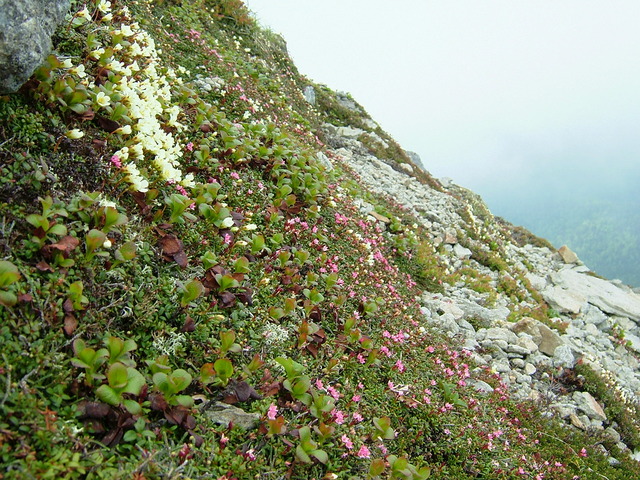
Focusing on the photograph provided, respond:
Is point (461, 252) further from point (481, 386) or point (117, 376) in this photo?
point (117, 376)

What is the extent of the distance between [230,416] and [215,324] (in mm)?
898

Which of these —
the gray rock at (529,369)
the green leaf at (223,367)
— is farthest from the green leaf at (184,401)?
the gray rock at (529,369)

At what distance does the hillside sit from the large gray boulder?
0.94ft

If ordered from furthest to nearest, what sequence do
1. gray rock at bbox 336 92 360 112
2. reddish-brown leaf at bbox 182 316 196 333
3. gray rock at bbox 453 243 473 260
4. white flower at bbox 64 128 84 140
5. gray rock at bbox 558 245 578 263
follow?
gray rock at bbox 336 92 360 112, gray rock at bbox 558 245 578 263, gray rock at bbox 453 243 473 260, white flower at bbox 64 128 84 140, reddish-brown leaf at bbox 182 316 196 333

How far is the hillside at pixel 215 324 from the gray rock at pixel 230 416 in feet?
0.04

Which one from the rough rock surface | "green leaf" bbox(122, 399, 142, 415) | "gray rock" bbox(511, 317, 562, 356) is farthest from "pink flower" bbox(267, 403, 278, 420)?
"gray rock" bbox(511, 317, 562, 356)

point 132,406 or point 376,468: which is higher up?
point 376,468

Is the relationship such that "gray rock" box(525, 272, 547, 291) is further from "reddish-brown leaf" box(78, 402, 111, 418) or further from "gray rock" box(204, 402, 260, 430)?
"reddish-brown leaf" box(78, 402, 111, 418)

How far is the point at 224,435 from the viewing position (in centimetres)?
309

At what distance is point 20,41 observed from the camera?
326 centimetres

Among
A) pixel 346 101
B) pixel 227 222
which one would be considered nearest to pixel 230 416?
pixel 227 222

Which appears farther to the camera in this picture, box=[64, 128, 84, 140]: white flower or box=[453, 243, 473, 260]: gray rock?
box=[453, 243, 473, 260]: gray rock

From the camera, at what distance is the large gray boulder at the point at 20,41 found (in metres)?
3.19

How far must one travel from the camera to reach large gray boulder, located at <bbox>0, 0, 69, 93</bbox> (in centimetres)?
319
